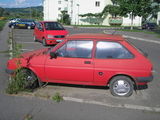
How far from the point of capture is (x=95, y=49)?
5559 millimetres

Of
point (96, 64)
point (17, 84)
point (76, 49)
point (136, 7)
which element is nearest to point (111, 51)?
point (96, 64)

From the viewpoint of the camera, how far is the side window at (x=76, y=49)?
559 cm

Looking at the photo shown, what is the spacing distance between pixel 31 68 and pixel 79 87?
1.46m

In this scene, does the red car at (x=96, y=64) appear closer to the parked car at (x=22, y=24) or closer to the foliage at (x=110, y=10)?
the parked car at (x=22, y=24)

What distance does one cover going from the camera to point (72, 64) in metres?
5.55

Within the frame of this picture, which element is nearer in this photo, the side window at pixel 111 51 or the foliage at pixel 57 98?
the foliage at pixel 57 98

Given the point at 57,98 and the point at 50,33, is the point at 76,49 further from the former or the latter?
the point at 50,33

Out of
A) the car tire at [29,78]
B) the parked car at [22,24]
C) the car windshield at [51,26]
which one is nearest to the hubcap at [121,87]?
the car tire at [29,78]

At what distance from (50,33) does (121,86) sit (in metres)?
9.66

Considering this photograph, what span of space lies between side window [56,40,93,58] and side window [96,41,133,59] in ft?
0.77

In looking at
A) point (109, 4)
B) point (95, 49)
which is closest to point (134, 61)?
point (95, 49)

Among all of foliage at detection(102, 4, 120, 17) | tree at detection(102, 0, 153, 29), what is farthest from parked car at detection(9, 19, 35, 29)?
foliage at detection(102, 4, 120, 17)

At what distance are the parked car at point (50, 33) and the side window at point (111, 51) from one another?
895cm

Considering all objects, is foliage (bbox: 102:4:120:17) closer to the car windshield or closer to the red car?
the car windshield
